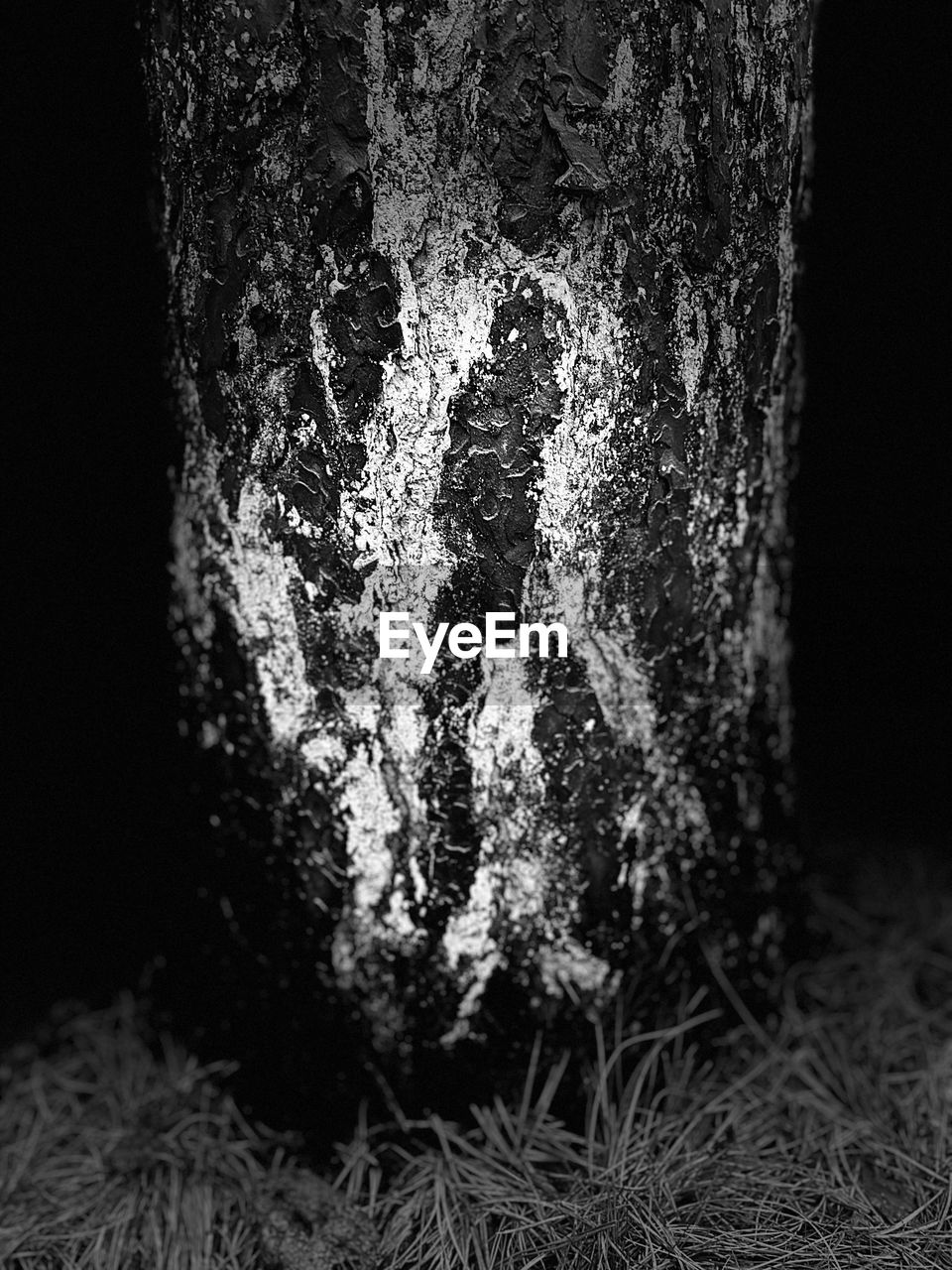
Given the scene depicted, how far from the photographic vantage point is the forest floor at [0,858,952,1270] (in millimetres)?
1038

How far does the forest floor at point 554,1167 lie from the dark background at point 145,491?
10.7 inches

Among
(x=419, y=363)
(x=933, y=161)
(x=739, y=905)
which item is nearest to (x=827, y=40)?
(x=933, y=161)

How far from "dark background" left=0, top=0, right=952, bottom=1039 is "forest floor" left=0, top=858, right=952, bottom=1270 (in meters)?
0.27

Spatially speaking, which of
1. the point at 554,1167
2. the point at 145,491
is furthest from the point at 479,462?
the point at 554,1167

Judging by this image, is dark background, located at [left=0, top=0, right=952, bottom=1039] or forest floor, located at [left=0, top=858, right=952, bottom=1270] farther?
dark background, located at [left=0, top=0, right=952, bottom=1039]

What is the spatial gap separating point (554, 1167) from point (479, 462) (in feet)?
2.75

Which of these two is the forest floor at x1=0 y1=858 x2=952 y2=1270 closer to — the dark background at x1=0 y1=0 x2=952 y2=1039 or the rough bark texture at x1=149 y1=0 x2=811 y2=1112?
the rough bark texture at x1=149 y1=0 x2=811 y2=1112

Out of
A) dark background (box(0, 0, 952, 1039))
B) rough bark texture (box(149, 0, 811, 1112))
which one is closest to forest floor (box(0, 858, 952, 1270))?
rough bark texture (box(149, 0, 811, 1112))

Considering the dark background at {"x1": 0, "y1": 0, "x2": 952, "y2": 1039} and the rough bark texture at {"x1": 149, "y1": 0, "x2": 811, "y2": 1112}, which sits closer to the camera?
the rough bark texture at {"x1": 149, "y1": 0, "x2": 811, "y2": 1112}

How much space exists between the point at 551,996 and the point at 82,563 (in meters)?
1.12

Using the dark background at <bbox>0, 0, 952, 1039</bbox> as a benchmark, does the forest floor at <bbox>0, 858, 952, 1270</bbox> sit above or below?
below

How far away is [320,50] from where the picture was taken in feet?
3.24

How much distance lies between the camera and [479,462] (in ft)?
3.52

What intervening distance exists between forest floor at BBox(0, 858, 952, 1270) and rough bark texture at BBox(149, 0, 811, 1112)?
15 centimetres
